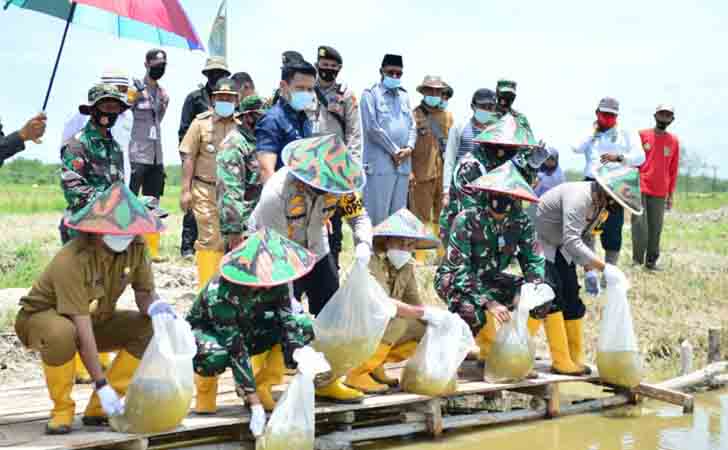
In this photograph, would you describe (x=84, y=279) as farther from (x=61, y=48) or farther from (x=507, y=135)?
(x=507, y=135)

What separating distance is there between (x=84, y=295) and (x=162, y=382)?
1.77 ft

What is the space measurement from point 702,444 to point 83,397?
12.3 feet

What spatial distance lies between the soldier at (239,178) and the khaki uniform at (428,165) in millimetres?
2828

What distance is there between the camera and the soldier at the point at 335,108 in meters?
6.81

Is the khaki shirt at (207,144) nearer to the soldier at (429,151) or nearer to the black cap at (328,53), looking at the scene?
the black cap at (328,53)

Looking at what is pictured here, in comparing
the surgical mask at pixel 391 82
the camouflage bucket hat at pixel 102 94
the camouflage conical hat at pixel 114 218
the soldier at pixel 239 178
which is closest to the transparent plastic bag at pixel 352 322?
the soldier at pixel 239 178

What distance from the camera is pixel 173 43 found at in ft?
17.5

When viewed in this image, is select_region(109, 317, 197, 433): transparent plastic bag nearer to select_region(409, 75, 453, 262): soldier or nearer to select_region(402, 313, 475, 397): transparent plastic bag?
select_region(402, 313, 475, 397): transparent plastic bag

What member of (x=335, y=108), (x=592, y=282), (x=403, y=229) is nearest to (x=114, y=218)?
(x=403, y=229)

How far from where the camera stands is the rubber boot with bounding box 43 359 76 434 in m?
4.37

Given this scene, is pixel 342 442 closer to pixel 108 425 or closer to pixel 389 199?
pixel 108 425

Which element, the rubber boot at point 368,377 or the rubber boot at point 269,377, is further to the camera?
the rubber boot at point 368,377

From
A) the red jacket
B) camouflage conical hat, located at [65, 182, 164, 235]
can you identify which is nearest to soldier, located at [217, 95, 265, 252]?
camouflage conical hat, located at [65, 182, 164, 235]

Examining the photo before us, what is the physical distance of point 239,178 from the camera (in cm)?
573
